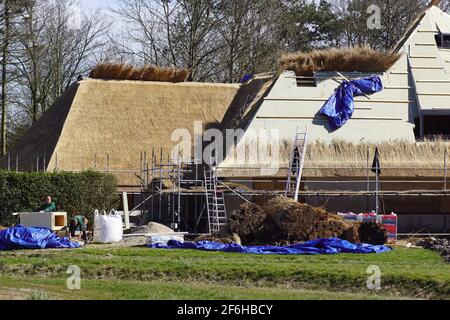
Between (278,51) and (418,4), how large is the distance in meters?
10.1

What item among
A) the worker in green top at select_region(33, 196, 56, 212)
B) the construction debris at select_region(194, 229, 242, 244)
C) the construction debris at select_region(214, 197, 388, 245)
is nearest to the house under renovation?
the construction debris at select_region(194, 229, 242, 244)

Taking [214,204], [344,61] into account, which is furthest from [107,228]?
[344,61]

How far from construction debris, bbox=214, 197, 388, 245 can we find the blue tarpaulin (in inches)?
336

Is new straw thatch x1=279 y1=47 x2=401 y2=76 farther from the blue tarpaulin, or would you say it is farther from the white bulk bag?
the white bulk bag

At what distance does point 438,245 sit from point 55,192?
13.0m

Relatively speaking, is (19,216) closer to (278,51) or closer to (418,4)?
(278,51)

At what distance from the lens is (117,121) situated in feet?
134

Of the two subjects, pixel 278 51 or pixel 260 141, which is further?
pixel 278 51

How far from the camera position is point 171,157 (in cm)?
4000

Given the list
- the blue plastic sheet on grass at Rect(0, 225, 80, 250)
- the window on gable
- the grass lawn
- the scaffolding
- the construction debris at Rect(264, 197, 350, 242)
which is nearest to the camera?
the grass lawn

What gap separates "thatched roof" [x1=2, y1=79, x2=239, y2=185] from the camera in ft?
129

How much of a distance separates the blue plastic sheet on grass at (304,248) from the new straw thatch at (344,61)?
12.2 metres

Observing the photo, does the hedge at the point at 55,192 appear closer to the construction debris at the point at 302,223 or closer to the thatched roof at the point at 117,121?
the thatched roof at the point at 117,121
